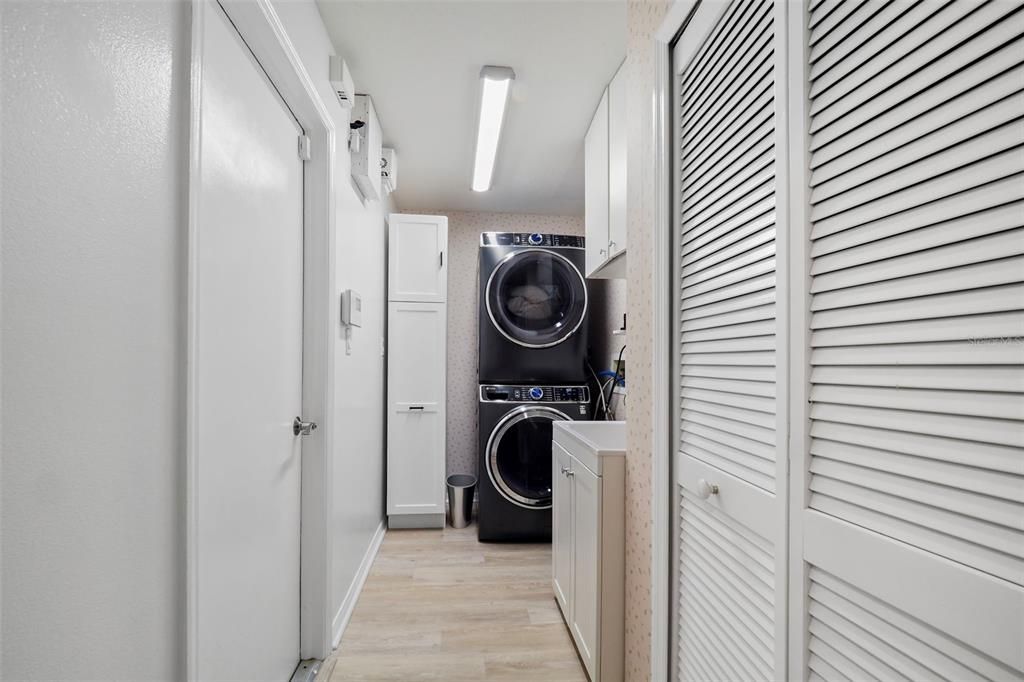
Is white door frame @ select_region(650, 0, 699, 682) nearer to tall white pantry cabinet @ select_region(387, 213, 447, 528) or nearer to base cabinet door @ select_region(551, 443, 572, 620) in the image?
base cabinet door @ select_region(551, 443, 572, 620)

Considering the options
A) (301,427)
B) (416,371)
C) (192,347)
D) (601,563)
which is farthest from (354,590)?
(192,347)

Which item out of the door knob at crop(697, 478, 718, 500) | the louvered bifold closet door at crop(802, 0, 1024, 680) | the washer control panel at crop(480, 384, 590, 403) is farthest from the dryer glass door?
the louvered bifold closet door at crop(802, 0, 1024, 680)

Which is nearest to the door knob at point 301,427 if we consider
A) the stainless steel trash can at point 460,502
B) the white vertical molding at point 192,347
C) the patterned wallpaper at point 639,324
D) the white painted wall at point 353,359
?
the white painted wall at point 353,359

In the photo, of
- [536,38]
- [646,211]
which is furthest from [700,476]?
[536,38]

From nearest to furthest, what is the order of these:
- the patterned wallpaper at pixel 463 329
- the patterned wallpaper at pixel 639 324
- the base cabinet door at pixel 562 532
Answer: the patterned wallpaper at pixel 639 324
the base cabinet door at pixel 562 532
the patterned wallpaper at pixel 463 329

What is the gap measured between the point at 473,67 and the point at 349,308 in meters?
1.15

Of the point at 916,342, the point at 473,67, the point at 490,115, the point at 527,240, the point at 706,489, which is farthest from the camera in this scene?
the point at 527,240

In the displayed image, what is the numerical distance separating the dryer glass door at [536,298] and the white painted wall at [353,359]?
2.59 feet

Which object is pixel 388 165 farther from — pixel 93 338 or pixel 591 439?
pixel 93 338

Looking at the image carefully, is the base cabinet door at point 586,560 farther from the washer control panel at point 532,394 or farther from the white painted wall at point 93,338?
the washer control panel at point 532,394

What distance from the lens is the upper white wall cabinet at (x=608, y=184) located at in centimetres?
196

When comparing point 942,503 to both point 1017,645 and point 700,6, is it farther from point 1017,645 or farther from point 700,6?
point 700,6

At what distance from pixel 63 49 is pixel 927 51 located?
3.55 ft

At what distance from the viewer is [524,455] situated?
3049mm
